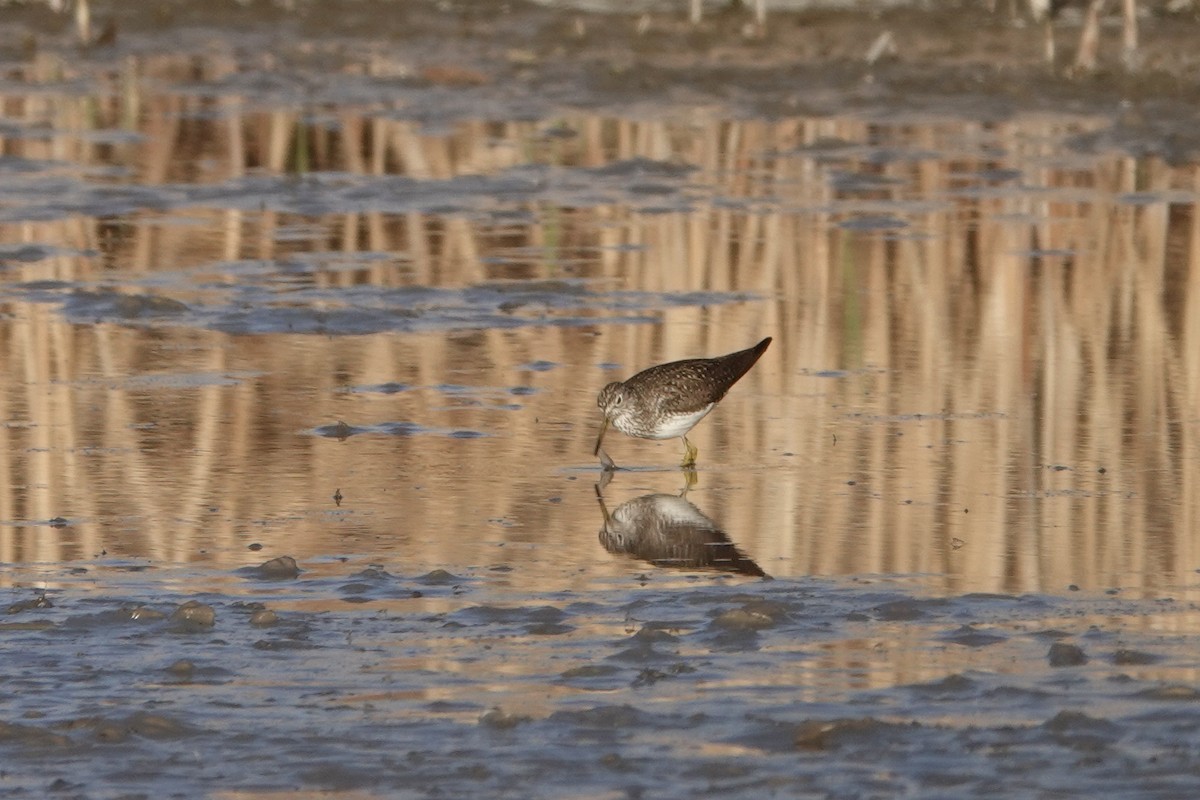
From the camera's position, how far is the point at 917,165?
15875mm

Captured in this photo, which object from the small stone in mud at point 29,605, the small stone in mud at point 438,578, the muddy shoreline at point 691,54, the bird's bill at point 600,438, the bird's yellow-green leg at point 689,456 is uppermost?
the muddy shoreline at point 691,54

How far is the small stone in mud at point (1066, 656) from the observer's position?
232 inches

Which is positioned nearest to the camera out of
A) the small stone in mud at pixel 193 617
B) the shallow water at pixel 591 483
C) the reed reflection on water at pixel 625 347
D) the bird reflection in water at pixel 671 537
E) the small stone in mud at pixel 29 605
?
the shallow water at pixel 591 483

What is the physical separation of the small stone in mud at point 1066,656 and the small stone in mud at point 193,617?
7.00 ft

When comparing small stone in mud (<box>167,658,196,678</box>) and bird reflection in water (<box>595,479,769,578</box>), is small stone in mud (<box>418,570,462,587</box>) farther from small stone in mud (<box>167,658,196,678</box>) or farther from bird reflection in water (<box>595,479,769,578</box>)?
small stone in mud (<box>167,658,196,678</box>)

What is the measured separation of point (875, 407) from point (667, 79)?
10680 millimetres

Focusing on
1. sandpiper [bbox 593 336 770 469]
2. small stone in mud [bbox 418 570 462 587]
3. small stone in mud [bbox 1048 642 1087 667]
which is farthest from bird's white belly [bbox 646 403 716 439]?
small stone in mud [bbox 1048 642 1087 667]

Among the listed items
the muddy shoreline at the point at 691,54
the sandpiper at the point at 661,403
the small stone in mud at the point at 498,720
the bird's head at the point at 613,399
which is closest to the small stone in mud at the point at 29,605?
the small stone in mud at the point at 498,720

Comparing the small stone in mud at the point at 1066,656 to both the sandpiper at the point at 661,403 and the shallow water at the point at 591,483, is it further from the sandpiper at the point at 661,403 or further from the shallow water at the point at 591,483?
the sandpiper at the point at 661,403

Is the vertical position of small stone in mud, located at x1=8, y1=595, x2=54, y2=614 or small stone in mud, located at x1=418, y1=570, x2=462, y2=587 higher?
small stone in mud, located at x1=418, y1=570, x2=462, y2=587

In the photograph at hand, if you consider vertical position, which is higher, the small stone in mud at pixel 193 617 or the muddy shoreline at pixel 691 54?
the muddy shoreline at pixel 691 54

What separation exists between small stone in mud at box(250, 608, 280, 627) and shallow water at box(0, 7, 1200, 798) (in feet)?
0.06

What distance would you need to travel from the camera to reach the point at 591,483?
8055 mm

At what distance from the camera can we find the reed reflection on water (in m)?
7.39
